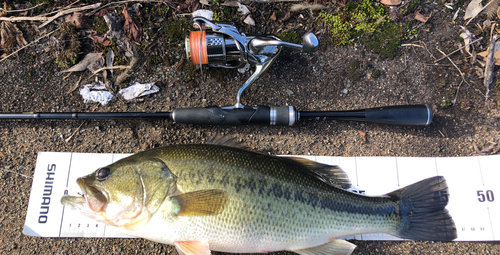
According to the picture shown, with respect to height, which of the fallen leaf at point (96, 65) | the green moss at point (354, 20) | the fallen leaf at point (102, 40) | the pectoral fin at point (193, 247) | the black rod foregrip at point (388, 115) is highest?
the green moss at point (354, 20)

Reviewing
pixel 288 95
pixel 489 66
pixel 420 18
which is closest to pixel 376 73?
pixel 420 18

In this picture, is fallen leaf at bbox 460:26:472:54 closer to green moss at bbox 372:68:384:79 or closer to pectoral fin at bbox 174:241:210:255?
green moss at bbox 372:68:384:79

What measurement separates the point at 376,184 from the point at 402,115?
726 millimetres

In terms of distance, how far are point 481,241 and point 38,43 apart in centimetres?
496

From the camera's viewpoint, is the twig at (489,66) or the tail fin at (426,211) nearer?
the tail fin at (426,211)

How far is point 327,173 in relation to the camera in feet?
7.52

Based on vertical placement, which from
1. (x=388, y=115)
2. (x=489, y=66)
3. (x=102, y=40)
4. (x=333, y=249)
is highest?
(x=102, y=40)

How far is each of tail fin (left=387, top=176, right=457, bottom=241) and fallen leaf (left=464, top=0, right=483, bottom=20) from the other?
1.88 metres

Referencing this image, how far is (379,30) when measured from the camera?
2.86m

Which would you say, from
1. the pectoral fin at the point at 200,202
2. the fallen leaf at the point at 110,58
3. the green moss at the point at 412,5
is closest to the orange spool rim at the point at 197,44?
the fallen leaf at the point at 110,58

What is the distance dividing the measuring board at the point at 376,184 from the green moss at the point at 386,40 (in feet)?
3.79

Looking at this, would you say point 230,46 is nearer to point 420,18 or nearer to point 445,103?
point 420,18

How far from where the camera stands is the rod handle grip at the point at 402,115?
2.50 m

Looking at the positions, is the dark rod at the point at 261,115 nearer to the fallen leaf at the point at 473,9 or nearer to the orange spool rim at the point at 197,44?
the orange spool rim at the point at 197,44
